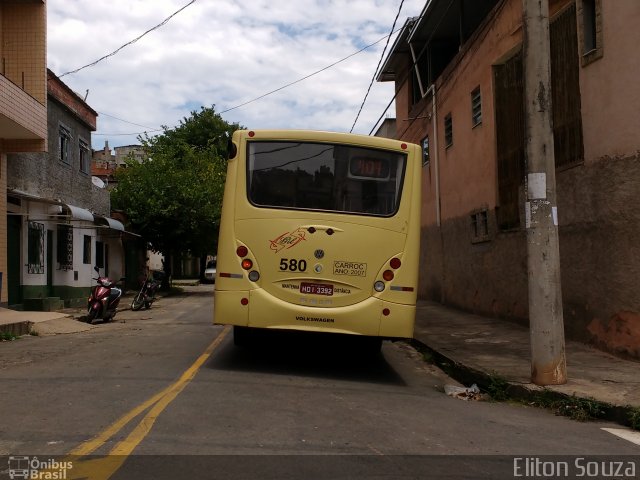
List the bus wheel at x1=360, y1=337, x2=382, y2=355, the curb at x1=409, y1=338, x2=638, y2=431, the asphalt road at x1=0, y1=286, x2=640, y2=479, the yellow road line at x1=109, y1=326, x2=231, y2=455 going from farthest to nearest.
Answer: the bus wheel at x1=360, y1=337, x2=382, y2=355
the curb at x1=409, y1=338, x2=638, y2=431
the yellow road line at x1=109, y1=326, x2=231, y2=455
the asphalt road at x1=0, y1=286, x2=640, y2=479

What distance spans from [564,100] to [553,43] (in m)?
1.25

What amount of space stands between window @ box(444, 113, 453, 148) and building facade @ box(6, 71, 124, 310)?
10.9 meters

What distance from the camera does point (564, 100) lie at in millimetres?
11039

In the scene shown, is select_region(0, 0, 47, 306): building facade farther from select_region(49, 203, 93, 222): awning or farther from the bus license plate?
the bus license plate

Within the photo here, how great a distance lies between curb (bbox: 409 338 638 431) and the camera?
6.61m

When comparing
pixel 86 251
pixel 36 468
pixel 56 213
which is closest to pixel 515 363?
pixel 36 468

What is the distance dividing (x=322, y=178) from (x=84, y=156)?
650 inches

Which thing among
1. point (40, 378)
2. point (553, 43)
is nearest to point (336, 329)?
point (40, 378)

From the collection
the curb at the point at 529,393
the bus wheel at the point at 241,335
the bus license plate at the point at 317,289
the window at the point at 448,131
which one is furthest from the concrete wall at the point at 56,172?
the curb at the point at 529,393

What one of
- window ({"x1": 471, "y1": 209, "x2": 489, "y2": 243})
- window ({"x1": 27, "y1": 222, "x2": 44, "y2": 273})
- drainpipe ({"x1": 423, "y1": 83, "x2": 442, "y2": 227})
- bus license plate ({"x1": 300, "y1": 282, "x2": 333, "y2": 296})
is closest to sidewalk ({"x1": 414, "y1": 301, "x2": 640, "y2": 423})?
window ({"x1": 471, "y1": 209, "x2": 489, "y2": 243})

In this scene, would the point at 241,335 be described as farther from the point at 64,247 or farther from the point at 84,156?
the point at 84,156

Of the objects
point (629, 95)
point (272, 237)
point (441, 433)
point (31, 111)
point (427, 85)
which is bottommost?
point (441, 433)

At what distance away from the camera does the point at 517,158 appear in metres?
13.1

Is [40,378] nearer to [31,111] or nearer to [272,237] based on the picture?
[272,237]
